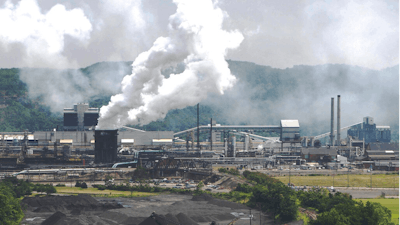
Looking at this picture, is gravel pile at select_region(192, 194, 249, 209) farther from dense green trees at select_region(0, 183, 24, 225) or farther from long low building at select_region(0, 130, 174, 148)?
long low building at select_region(0, 130, 174, 148)

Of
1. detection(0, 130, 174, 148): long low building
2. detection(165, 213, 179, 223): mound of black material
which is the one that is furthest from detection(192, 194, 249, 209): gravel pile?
detection(0, 130, 174, 148): long low building

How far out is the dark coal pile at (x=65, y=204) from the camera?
66500mm

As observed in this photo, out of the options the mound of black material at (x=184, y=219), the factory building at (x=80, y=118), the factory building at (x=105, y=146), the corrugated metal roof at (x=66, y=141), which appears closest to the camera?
the mound of black material at (x=184, y=219)

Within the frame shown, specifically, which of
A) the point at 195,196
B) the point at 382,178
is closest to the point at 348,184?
the point at 382,178

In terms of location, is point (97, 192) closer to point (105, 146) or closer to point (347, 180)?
point (105, 146)

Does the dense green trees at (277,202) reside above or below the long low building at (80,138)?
below

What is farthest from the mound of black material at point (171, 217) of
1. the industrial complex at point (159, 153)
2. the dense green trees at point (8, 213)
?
the industrial complex at point (159, 153)

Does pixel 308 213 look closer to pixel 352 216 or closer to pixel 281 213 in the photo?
pixel 281 213

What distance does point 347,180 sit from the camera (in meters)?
105

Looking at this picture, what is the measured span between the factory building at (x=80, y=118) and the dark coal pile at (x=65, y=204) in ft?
336

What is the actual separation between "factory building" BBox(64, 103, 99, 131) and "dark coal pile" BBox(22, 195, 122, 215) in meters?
102

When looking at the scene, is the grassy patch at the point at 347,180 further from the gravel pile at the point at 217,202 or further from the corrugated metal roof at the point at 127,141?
the corrugated metal roof at the point at 127,141

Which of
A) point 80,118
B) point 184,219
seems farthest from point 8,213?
point 80,118

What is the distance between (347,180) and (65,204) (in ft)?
188
